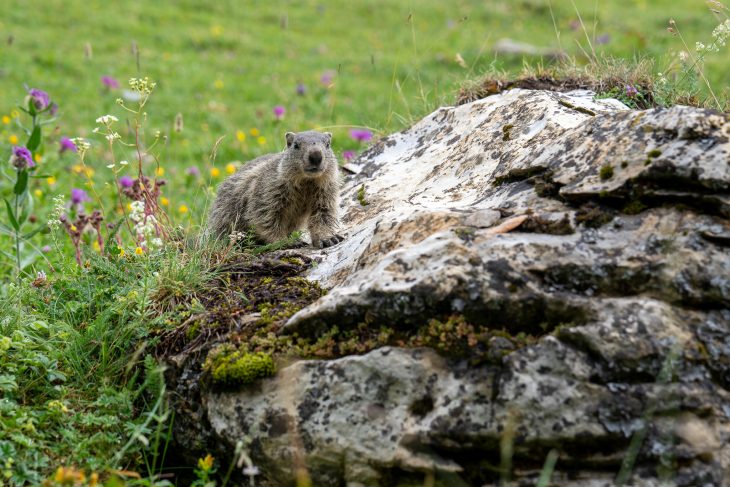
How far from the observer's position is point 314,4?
22.1 metres

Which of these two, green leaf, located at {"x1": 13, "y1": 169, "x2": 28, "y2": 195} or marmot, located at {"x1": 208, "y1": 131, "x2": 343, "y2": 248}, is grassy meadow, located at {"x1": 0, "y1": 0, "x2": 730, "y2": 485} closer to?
green leaf, located at {"x1": 13, "y1": 169, "x2": 28, "y2": 195}

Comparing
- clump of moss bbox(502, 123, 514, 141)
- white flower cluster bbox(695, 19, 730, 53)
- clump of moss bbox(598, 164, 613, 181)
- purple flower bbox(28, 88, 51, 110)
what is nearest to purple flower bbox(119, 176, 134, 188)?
purple flower bbox(28, 88, 51, 110)

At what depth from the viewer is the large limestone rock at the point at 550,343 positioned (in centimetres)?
306

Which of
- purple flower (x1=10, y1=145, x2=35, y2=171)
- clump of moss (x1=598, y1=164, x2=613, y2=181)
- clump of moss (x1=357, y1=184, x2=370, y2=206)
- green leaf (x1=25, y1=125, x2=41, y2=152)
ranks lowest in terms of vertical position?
clump of moss (x1=357, y1=184, x2=370, y2=206)

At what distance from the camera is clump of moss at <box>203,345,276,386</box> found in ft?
11.9

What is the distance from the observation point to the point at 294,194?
596 cm

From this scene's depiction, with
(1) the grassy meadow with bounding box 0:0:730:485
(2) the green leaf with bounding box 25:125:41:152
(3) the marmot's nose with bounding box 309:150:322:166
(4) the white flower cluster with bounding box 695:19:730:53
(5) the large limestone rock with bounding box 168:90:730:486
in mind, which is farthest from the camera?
(3) the marmot's nose with bounding box 309:150:322:166

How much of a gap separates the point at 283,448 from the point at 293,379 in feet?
1.01

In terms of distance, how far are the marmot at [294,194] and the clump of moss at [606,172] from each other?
227cm

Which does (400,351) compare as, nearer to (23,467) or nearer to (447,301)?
(447,301)

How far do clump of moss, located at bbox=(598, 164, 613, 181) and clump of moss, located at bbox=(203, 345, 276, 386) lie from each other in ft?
5.88

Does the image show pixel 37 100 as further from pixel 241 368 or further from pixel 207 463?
pixel 207 463

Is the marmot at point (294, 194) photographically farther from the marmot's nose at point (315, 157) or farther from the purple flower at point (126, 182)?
the purple flower at point (126, 182)

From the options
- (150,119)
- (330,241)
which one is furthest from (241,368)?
(150,119)
